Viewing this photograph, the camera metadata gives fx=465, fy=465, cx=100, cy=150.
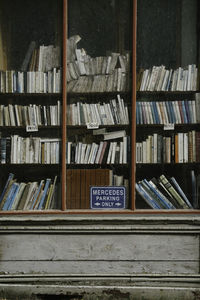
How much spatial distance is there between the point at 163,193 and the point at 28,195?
1600 millimetres

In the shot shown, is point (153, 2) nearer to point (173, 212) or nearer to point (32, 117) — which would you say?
point (32, 117)

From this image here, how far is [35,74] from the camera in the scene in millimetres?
5559

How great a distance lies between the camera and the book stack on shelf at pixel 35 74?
5.53m

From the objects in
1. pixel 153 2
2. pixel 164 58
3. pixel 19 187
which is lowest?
pixel 19 187

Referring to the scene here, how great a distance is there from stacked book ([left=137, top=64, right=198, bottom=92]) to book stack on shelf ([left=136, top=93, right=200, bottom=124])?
0.17 m

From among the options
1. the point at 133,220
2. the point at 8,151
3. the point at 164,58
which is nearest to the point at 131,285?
the point at 133,220

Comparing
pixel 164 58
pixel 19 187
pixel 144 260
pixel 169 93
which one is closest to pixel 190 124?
pixel 169 93

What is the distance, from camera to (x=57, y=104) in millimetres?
5527

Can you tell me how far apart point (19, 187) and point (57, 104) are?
1.08 metres

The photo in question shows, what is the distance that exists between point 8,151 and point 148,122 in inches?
66.9

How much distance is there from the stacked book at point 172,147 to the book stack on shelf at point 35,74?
124 cm

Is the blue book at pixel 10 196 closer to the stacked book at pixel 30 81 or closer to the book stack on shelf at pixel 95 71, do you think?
the stacked book at pixel 30 81

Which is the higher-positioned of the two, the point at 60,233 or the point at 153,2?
the point at 153,2

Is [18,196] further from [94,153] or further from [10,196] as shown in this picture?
[94,153]
